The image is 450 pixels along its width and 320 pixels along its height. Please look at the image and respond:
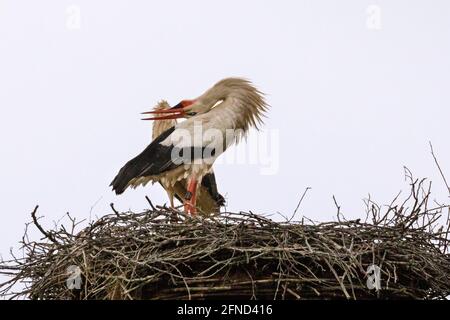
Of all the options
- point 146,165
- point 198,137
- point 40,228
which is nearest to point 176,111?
point 198,137

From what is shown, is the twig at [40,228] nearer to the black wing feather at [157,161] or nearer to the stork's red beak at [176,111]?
the black wing feather at [157,161]

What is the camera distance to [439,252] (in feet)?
15.9

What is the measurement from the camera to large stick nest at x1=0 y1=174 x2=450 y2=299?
4.53m

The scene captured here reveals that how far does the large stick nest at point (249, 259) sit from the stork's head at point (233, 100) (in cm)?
173

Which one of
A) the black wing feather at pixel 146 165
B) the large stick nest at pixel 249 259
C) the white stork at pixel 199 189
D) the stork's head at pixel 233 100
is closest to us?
the large stick nest at pixel 249 259

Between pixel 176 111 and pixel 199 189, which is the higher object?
pixel 176 111

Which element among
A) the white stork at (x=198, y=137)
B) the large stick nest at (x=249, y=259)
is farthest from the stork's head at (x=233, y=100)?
the large stick nest at (x=249, y=259)

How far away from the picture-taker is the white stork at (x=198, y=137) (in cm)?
628

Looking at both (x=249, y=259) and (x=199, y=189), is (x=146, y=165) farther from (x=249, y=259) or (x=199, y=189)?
(x=249, y=259)

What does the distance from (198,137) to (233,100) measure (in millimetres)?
389

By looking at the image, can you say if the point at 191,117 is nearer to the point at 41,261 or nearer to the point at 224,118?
the point at 224,118

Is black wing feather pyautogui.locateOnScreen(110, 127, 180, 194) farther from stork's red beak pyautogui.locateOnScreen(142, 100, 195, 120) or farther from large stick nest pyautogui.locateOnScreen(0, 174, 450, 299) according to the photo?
large stick nest pyautogui.locateOnScreen(0, 174, 450, 299)

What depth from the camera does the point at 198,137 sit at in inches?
247
